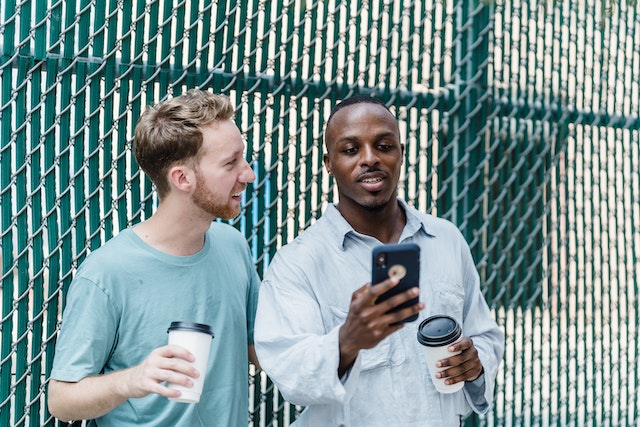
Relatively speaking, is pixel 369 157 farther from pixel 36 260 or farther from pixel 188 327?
pixel 36 260

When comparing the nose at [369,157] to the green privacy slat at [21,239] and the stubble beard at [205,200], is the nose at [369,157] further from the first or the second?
the green privacy slat at [21,239]

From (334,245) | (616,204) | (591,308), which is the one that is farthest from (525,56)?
(334,245)

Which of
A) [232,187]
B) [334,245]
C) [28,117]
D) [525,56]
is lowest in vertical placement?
[334,245]

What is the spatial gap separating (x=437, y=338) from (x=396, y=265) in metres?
0.42

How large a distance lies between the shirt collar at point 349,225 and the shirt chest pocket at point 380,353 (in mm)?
264

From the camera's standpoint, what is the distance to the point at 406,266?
2.16 m

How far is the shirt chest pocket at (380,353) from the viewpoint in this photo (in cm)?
264

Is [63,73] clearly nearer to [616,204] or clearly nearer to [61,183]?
[61,183]

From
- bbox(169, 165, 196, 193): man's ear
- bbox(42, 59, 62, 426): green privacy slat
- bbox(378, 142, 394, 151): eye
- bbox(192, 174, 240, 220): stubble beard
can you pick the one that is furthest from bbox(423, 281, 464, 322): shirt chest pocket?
bbox(42, 59, 62, 426): green privacy slat

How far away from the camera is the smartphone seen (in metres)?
2.14

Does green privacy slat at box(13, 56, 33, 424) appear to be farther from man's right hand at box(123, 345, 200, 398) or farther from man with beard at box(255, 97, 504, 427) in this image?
man with beard at box(255, 97, 504, 427)

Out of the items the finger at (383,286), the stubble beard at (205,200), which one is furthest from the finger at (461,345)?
the stubble beard at (205,200)

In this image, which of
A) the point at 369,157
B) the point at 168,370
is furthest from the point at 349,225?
the point at 168,370

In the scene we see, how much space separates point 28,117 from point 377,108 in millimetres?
1411
